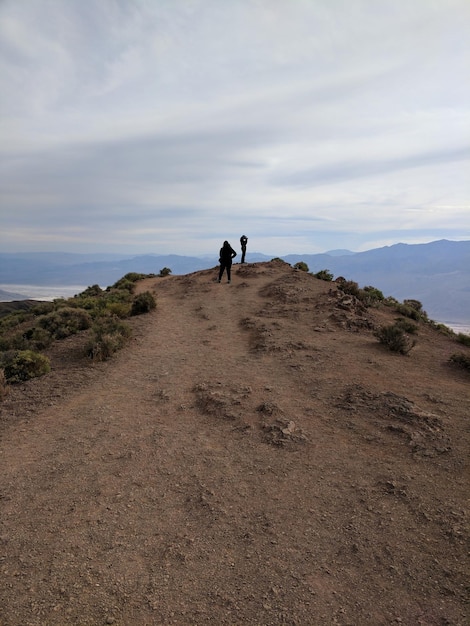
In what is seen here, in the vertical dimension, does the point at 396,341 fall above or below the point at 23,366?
above

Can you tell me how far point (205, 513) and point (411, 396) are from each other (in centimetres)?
A: 563

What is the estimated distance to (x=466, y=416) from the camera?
7758 millimetres

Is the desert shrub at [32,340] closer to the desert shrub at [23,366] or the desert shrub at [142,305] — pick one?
the desert shrub at [23,366]

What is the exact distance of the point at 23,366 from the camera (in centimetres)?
1015

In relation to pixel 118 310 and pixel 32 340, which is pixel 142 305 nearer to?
pixel 118 310

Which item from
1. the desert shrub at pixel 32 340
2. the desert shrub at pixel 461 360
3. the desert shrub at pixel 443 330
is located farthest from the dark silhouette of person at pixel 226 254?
the desert shrub at pixel 461 360

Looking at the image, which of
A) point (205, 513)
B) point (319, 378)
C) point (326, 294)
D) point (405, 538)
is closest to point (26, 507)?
point (205, 513)

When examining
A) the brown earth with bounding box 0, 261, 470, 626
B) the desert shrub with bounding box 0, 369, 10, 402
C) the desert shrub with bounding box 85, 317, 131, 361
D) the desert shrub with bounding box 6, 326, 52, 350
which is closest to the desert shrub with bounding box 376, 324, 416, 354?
the brown earth with bounding box 0, 261, 470, 626

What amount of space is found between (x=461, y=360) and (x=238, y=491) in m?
8.23

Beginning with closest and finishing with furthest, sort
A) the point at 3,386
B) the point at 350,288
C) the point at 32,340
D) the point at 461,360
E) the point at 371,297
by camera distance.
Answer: the point at 3,386 < the point at 461,360 < the point at 32,340 < the point at 371,297 < the point at 350,288

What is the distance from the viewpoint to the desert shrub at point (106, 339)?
11.3m

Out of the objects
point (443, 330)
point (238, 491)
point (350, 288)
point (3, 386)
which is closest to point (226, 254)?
point (350, 288)

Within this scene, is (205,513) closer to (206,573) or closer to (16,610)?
(206,573)

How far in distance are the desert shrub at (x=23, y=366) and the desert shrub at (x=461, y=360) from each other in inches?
446
